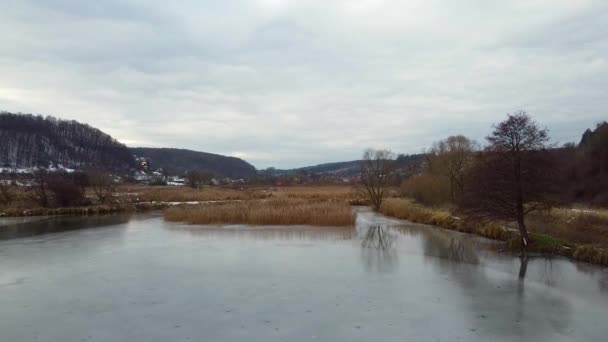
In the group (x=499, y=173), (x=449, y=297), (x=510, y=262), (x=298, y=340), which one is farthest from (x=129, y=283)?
(x=499, y=173)

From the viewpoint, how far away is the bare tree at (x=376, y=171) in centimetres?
3050

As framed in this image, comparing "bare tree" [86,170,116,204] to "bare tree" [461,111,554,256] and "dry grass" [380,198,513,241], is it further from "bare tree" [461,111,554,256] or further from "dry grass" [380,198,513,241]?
"bare tree" [461,111,554,256]

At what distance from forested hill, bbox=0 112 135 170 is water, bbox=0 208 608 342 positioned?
73.6m

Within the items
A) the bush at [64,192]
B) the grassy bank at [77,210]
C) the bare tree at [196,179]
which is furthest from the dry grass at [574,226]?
the bare tree at [196,179]

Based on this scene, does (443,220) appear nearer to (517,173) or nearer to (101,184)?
(517,173)

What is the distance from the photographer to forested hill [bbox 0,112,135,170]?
8550cm

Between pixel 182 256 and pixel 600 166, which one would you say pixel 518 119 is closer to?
pixel 182 256

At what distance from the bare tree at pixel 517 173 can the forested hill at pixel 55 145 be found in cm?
7776

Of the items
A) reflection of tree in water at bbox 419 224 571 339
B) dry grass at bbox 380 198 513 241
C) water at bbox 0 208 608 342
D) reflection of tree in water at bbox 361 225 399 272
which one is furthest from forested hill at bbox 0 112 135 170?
reflection of tree in water at bbox 419 224 571 339

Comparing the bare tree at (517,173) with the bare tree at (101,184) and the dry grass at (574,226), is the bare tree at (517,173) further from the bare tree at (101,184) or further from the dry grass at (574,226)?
the bare tree at (101,184)

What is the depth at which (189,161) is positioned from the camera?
412ft

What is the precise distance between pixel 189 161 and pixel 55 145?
123ft

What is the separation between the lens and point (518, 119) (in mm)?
12930

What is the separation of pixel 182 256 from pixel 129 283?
3.35 m
